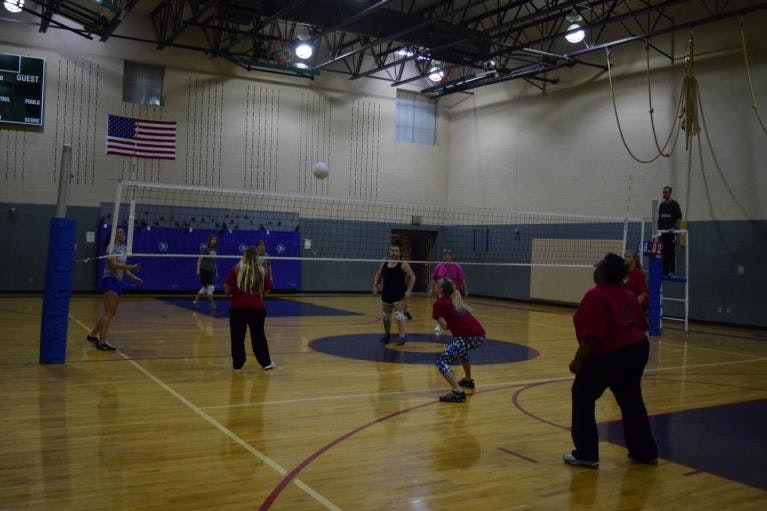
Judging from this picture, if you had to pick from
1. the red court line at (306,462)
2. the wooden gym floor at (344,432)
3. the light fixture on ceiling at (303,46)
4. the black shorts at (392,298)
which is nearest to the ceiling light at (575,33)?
the light fixture on ceiling at (303,46)

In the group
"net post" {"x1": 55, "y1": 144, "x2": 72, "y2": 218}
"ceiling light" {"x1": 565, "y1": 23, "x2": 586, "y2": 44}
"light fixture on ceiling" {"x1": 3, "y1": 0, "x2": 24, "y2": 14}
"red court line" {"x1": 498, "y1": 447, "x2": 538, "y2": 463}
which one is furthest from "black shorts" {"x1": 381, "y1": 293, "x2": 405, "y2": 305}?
"light fixture on ceiling" {"x1": 3, "y1": 0, "x2": 24, "y2": 14}

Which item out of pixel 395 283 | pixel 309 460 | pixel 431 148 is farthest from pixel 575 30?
pixel 309 460

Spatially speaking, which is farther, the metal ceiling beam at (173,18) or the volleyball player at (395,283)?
the metal ceiling beam at (173,18)

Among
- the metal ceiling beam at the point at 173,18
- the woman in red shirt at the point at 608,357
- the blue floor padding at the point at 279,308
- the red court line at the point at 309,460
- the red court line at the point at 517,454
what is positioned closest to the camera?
the red court line at the point at 309,460

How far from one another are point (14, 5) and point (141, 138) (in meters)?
4.45

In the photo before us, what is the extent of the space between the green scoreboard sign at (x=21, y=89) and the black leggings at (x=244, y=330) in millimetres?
13323

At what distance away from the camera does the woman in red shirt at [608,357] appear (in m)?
4.89

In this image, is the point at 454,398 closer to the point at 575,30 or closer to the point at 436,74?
the point at 575,30

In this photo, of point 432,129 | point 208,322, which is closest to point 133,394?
point 208,322

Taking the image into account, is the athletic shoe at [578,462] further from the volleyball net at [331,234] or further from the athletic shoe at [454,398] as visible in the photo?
the volleyball net at [331,234]

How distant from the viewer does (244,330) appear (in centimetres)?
836

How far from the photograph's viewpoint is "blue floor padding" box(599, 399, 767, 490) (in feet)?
16.7

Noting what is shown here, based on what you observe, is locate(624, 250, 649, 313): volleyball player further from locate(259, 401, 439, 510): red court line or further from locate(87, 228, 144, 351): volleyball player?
locate(87, 228, 144, 351): volleyball player

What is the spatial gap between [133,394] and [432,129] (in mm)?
19096
